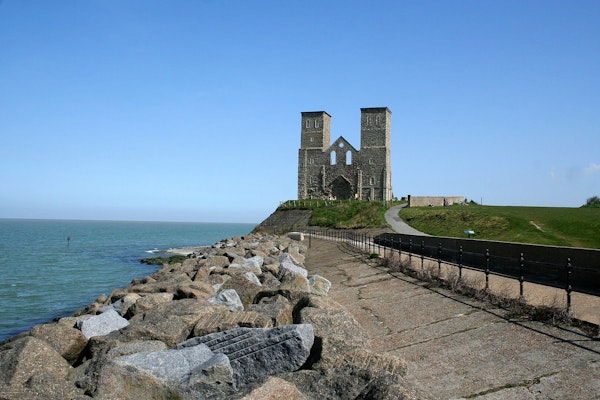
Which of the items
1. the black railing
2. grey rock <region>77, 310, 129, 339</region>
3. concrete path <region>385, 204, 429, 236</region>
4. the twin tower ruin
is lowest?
grey rock <region>77, 310, 129, 339</region>

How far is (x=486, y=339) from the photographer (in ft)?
22.3

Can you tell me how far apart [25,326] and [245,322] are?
39.3 feet

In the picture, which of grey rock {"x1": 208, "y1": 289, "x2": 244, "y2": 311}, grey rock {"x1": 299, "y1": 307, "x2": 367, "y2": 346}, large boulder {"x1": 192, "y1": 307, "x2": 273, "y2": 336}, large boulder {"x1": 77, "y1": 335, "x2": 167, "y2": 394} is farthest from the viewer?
grey rock {"x1": 208, "y1": 289, "x2": 244, "y2": 311}

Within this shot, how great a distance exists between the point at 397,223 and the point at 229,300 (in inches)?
1216

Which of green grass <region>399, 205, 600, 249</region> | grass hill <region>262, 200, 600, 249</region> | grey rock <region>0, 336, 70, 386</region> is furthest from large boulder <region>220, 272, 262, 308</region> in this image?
grass hill <region>262, 200, 600, 249</region>

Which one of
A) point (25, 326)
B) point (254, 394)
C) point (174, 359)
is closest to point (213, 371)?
point (174, 359)

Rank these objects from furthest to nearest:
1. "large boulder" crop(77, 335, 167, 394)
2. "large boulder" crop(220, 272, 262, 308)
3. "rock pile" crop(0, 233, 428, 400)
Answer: "large boulder" crop(220, 272, 262, 308) < "large boulder" crop(77, 335, 167, 394) < "rock pile" crop(0, 233, 428, 400)

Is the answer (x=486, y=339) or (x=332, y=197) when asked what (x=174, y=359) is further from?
(x=332, y=197)

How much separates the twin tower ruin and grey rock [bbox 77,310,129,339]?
5686cm

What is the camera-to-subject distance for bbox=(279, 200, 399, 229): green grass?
43531 mm

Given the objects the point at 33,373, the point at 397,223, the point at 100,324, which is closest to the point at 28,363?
the point at 33,373

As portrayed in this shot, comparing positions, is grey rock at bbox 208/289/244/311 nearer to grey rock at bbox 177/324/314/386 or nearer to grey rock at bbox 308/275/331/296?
grey rock at bbox 308/275/331/296

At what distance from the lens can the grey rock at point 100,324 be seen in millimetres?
7895

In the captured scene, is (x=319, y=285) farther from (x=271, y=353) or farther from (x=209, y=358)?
(x=209, y=358)
